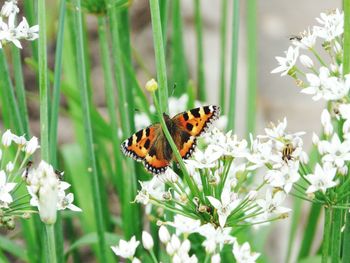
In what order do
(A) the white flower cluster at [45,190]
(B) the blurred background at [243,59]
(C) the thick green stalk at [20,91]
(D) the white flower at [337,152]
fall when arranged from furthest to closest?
(B) the blurred background at [243,59], (C) the thick green stalk at [20,91], (D) the white flower at [337,152], (A) the white flower cluster at [45,190]

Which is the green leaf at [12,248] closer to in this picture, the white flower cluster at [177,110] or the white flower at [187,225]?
the white flower cluster at [177,110]

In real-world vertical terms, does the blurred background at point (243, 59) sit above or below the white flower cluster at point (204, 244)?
above

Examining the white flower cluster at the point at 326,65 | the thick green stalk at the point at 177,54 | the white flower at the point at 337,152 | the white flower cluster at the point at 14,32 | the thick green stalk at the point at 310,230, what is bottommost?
the thick green stalk at the point at 310,230

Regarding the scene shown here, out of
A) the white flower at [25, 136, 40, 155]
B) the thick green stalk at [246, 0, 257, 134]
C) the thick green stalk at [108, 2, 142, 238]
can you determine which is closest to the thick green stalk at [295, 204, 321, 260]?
the thick green stalk at [246, 0, 257, 134]

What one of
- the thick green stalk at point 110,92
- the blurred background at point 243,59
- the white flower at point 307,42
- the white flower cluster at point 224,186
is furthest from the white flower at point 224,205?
the blurred background at point 243,59

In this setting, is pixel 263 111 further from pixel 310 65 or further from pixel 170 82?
pixel 310 65

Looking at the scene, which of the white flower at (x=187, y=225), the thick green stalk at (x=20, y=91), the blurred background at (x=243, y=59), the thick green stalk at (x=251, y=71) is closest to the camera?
the white flower at (x=187, y=225)

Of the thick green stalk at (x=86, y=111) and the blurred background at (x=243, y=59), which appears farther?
the blurred background at (x=243, y=59)
